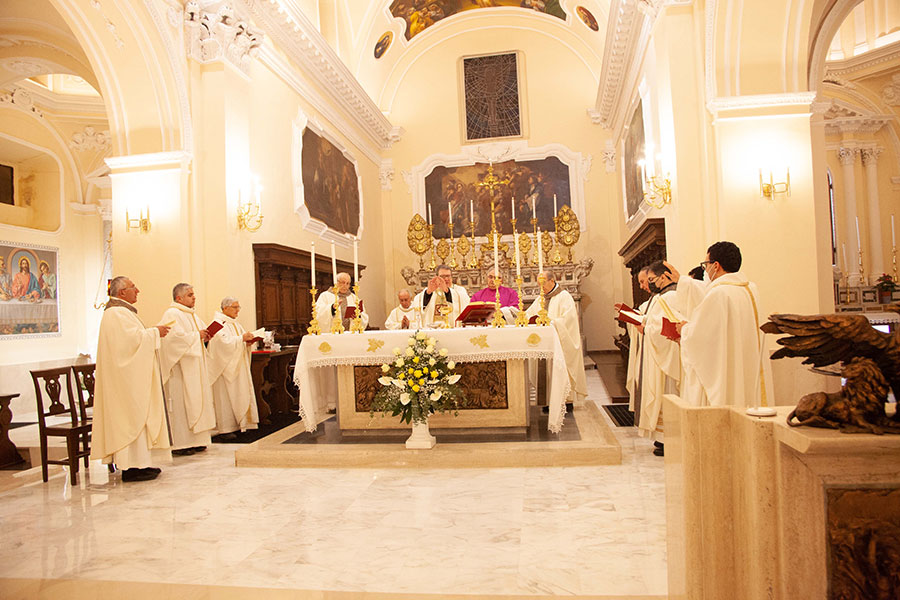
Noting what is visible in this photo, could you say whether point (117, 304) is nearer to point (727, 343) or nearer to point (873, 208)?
point (727, 343)

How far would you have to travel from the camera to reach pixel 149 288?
326 inches

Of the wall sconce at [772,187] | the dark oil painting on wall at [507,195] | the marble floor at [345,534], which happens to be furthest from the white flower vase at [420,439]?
the dark oil painting on wall at [507,195]

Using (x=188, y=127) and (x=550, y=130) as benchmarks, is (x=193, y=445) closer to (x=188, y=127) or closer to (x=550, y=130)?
(x=188, y=127)

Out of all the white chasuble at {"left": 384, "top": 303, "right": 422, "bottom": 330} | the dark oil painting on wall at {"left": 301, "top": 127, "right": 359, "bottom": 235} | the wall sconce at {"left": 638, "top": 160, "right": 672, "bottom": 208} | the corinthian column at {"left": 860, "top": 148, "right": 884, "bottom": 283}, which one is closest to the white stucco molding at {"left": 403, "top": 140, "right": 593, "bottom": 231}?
the dark oil painting on wall at {"left": 301, "top": 127, "right": 359, "bottom": 235}

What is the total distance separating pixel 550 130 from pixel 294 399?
415 inches

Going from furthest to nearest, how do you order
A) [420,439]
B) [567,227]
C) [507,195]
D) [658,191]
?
[507,195] → [567,227] → [658,191] → [420,439]

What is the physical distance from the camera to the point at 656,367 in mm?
5832

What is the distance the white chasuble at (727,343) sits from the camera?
4035 millimetres

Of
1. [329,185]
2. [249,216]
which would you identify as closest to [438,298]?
[249,216]

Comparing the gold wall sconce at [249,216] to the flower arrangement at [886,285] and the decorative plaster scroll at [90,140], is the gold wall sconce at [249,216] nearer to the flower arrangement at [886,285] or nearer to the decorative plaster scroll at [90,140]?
the decorative plaster scroll at [90,140]

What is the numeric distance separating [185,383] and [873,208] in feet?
53.1

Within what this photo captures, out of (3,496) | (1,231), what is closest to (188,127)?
(3,496)

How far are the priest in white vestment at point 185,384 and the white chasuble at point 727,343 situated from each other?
194 inches

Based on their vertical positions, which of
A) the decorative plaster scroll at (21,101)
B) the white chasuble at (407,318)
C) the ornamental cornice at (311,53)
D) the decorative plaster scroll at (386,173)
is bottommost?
the white chasuble at (407,318)
